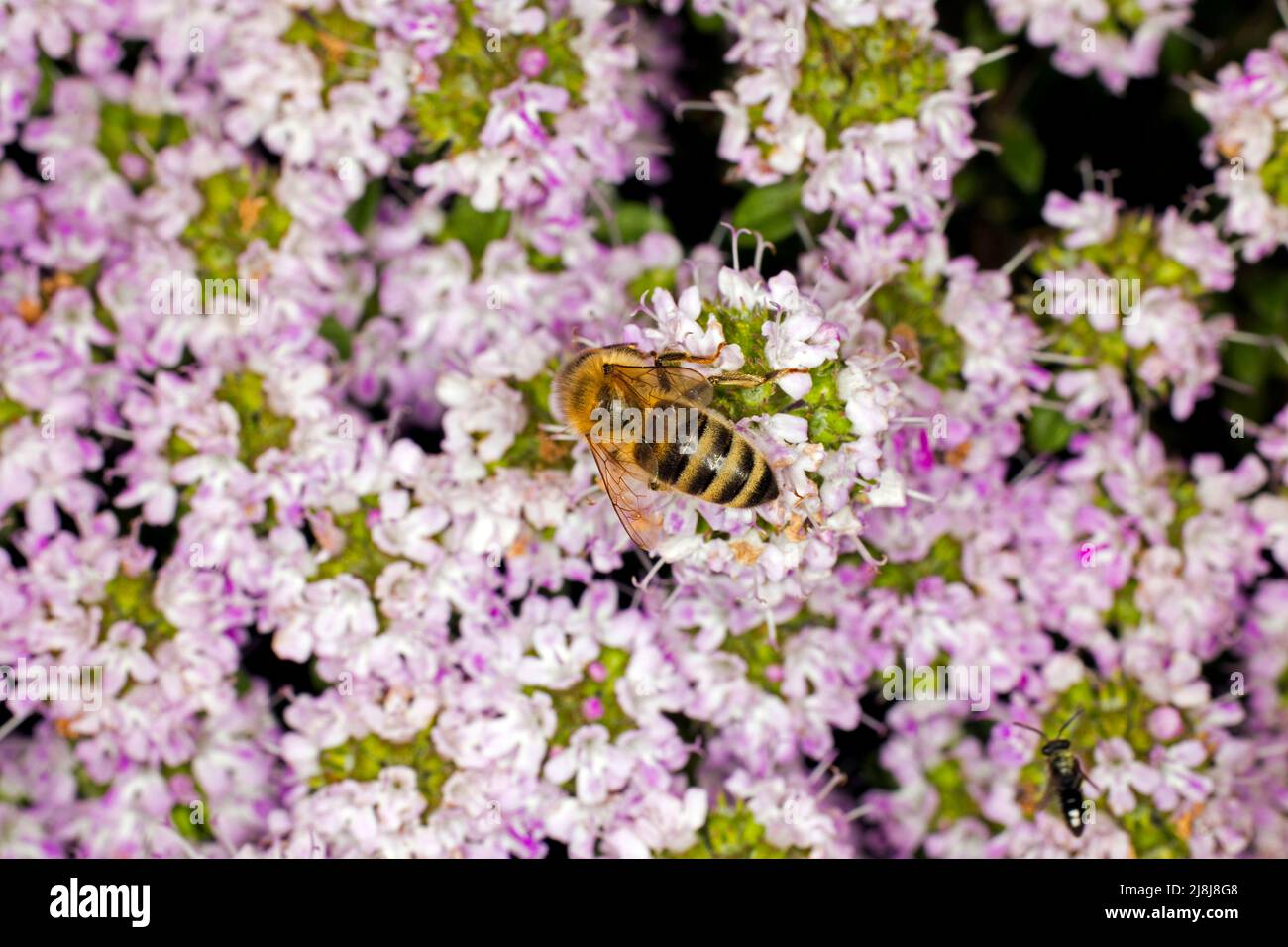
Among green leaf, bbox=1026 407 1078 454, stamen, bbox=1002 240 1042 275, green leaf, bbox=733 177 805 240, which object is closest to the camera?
green leaf, bbox=733 177 805 240

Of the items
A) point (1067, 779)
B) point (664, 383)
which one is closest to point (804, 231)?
point (664, 383)

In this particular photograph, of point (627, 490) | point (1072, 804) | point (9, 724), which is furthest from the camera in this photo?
point (9, 724)

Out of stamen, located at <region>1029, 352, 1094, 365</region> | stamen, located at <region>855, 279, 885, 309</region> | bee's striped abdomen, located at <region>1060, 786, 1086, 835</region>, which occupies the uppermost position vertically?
stamen, located at <region>855, 279, 885, 309</region>

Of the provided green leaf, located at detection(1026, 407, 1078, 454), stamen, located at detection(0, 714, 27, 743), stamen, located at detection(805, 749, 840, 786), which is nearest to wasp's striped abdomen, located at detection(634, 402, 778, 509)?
stamen, located at detection(805, 749, 840, 786)

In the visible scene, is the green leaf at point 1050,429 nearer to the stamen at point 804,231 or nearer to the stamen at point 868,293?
the stamen at point 868,293

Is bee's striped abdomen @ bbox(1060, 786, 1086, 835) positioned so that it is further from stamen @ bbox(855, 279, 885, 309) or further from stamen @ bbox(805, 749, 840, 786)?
stamen @ bbox(855, 279, 885, 309)

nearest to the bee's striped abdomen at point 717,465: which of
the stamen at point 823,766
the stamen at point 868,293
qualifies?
the stamen at point 868,293

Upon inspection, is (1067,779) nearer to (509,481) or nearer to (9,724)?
(509,481)
